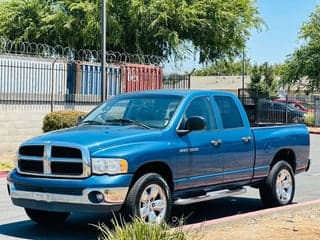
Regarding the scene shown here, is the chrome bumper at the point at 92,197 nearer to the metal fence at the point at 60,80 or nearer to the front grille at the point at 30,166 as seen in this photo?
the front grille at the point at 30,166

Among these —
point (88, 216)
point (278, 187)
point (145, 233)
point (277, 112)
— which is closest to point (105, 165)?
point (145, 233)

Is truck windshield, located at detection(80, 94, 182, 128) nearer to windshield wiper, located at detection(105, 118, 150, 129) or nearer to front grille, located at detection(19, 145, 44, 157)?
windshield wiper, located at detection(105, 118, 150, 129)

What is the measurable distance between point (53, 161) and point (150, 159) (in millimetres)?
1190

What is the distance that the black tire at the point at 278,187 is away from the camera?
35.1ft

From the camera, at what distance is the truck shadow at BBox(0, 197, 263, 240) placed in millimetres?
8695

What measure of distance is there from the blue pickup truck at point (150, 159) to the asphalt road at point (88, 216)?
27cm

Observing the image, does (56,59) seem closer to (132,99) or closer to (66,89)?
(66,89)

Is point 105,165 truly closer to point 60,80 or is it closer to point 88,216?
point 88,216

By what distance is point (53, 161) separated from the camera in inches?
323

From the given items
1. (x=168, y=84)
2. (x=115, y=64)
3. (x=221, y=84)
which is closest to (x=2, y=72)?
(x=115, y=64)

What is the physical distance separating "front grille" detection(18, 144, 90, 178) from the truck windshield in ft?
3.77

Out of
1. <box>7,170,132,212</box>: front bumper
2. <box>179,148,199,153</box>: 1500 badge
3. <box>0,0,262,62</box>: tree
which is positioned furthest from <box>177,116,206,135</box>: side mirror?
<box>0,0,262,62</box>: tree

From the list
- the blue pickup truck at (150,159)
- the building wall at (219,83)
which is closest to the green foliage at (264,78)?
the building wall at (219,83)

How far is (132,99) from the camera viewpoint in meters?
9.66
